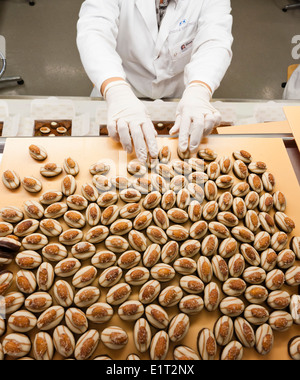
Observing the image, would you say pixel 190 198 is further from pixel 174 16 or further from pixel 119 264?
pixel 174 16

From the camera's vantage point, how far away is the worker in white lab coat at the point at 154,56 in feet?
3.64

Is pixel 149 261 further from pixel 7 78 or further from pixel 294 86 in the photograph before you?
pixel 7 78

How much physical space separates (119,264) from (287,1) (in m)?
4.68

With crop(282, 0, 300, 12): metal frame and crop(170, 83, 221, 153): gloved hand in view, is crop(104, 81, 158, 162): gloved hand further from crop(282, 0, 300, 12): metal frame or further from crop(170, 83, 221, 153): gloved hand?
crop(282, 0, 300, 12): metal frame

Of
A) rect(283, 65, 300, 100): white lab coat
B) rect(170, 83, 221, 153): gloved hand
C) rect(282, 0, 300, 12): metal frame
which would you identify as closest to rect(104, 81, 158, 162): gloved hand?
rect(170, 83, 221, 153): gloved hand

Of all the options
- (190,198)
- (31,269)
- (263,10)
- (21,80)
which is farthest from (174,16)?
(263,10)

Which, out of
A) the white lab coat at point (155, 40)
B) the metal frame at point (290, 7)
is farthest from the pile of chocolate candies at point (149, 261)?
the metal frame at point (290, 7)

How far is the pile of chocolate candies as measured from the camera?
0.79 m

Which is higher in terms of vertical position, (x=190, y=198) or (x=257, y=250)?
(x=190, y=198)

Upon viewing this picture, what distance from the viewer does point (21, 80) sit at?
108 inches

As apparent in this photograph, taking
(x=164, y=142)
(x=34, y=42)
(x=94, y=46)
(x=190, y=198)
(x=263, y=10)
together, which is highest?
(x=263, y=10)

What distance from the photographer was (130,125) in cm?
108

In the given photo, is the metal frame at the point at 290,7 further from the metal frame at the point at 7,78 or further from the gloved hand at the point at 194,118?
the metal frame at the point at 7,78

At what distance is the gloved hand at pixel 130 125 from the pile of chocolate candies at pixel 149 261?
0.26 ft
